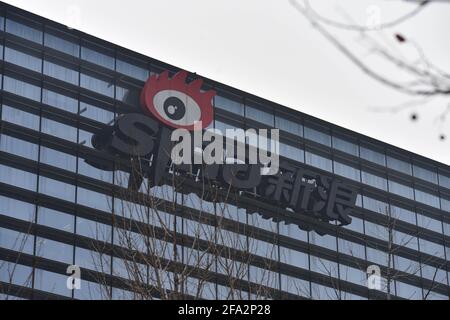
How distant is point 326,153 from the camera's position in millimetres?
80188

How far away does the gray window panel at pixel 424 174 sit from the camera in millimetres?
85325

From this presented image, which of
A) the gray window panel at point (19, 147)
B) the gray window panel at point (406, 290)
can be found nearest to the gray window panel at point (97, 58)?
the gray window panel at point (19, 147)

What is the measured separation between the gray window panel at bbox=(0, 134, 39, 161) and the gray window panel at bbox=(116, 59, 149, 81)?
7.71 m

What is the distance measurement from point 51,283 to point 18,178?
5550 millimetres

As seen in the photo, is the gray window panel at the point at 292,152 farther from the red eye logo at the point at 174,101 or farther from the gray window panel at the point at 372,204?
the red eye logo at the point at 174,101

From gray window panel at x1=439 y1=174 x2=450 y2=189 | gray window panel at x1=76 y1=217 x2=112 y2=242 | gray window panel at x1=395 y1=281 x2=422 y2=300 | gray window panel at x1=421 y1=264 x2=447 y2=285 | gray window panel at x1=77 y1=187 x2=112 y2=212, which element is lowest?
gray window panel at x1=76 y1=217 x2=112 y2=242

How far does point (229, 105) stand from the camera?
7588 centimetres

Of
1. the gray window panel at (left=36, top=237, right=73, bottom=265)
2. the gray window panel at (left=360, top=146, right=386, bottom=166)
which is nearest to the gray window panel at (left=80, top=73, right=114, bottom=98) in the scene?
the gray window panel at (left=36, top=237, right=73, bottom=265)

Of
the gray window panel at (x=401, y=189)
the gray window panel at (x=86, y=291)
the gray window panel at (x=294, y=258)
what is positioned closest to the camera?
the gray window panel at (x=86, y=291)

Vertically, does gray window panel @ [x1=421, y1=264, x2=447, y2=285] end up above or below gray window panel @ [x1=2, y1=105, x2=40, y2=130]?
below

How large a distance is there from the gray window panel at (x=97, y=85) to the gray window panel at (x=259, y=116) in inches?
371

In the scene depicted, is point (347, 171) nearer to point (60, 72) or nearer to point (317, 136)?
point (317, 136)

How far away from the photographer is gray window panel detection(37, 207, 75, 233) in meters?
64.8

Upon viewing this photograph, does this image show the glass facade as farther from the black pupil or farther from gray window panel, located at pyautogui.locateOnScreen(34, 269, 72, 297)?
the black pupil
